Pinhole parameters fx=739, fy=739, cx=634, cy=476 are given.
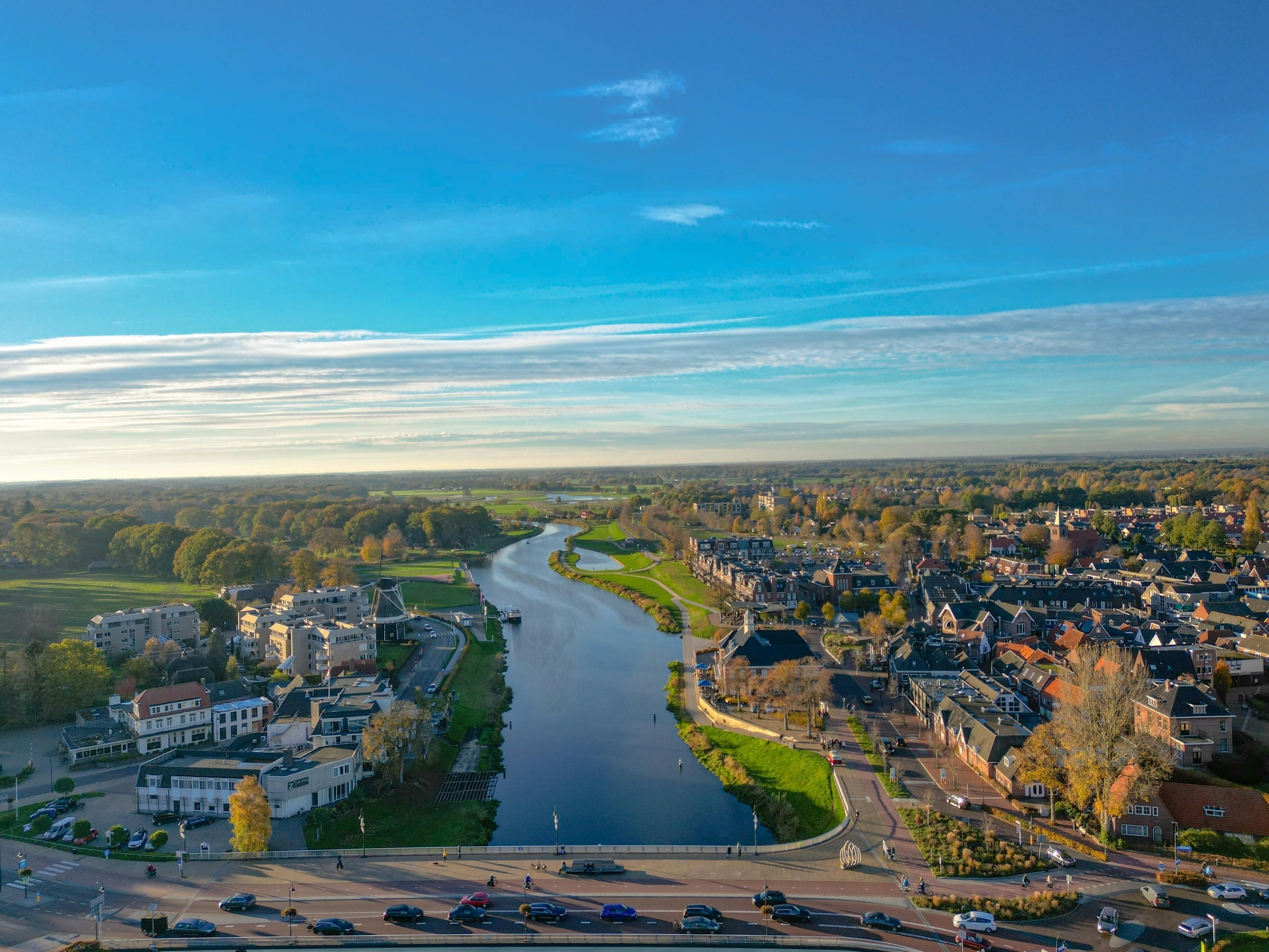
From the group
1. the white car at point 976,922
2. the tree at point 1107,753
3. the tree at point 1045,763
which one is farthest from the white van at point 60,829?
the tree at point 1107,753

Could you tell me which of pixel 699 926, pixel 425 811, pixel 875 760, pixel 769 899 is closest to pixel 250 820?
pixel 425 811

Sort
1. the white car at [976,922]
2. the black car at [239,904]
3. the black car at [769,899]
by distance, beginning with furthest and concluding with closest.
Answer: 1. the black car at [239,904]
2. the black car at [769,899]
3. the white car at [976,922]

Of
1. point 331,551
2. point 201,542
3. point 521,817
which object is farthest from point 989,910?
point 331,551

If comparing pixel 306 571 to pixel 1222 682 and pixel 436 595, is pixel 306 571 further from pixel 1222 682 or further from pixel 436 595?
pixel 1222 682

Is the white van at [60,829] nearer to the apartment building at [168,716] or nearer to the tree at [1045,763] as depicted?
the apartment building at [168,716]

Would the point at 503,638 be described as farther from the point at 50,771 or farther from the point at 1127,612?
the point at 1127,612

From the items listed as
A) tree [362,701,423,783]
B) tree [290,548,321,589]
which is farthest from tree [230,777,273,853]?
tree [290,548,321,589]

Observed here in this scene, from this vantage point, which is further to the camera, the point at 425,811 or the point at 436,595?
the point at 436,595
